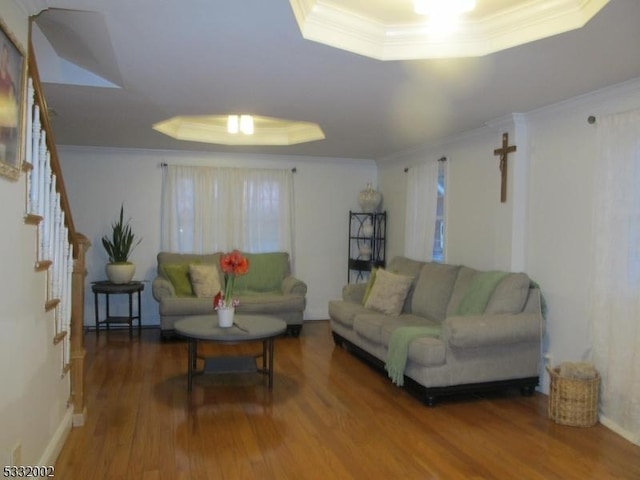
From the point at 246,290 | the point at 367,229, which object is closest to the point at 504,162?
the point at 367,229

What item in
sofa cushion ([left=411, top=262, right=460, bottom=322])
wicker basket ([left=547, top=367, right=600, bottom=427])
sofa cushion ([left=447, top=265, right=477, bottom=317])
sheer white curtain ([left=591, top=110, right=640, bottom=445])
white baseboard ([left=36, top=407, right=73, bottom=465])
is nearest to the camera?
white baseboard ([left=36, top=407, right=73, bottom=465])

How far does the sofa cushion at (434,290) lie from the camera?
4.51 m

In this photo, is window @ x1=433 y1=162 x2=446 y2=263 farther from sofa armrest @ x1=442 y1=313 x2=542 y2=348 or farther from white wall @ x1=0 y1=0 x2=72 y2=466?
white wall @ x1=0 y1=0 x2=72 y2=466

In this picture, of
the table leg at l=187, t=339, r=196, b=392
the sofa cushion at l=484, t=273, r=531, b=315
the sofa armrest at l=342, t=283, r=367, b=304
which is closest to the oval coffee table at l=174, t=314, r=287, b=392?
the table leg at l=187, t=339, r=196, b=392

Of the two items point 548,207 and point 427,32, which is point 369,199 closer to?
point 548,207

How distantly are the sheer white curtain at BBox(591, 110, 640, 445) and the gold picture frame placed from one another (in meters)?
3.33

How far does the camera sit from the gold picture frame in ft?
6.01

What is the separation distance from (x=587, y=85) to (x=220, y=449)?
3.19 metres

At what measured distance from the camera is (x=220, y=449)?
2.81 metres

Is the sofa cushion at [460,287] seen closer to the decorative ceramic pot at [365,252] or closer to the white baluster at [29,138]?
the decorative ceramic pot at [365,252]

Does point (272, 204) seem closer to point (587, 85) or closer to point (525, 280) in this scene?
point (525, 280)

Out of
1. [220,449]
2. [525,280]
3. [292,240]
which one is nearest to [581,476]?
[525,280]

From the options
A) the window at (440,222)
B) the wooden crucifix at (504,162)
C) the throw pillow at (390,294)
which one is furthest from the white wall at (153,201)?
the wooden crucifix at (504,162)

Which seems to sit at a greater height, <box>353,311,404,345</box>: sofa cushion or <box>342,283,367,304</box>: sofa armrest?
<box>342,283,367,304</box>: sofa armrest
